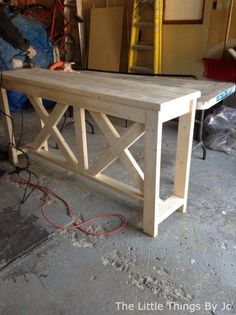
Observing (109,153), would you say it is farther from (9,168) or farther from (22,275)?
(9,168)

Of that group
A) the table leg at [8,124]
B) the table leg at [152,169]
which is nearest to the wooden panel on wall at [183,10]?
the table leg at [8,124]

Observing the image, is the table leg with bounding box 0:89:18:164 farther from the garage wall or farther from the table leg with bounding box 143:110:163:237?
the garage wall

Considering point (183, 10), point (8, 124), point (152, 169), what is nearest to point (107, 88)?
point (152, 169)

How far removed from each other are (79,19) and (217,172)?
2.96 metres

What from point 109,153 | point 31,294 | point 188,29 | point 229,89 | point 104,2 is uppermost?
point 104,2

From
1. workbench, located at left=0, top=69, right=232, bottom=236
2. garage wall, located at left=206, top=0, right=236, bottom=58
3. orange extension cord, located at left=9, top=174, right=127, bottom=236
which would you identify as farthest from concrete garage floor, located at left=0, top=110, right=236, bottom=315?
garage wall, located at left=206, top=0, right=236, bottom=58

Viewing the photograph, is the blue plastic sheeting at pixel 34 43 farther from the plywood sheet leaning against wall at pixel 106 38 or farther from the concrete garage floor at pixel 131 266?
the concrete garage floor at pixel 131 266

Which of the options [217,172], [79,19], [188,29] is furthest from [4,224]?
[79,19]

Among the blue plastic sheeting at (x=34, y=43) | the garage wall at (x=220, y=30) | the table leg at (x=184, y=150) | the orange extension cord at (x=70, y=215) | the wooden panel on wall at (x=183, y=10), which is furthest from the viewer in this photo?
the blue plastic sheeting at (x=34, y=43)

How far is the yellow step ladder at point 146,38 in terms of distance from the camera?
325 cm

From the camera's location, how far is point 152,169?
1507 mm

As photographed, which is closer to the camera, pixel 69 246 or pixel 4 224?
pixel 69 246

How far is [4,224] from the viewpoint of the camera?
178 centimetres

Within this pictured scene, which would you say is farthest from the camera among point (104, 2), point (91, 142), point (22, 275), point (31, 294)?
point (104, 2)
